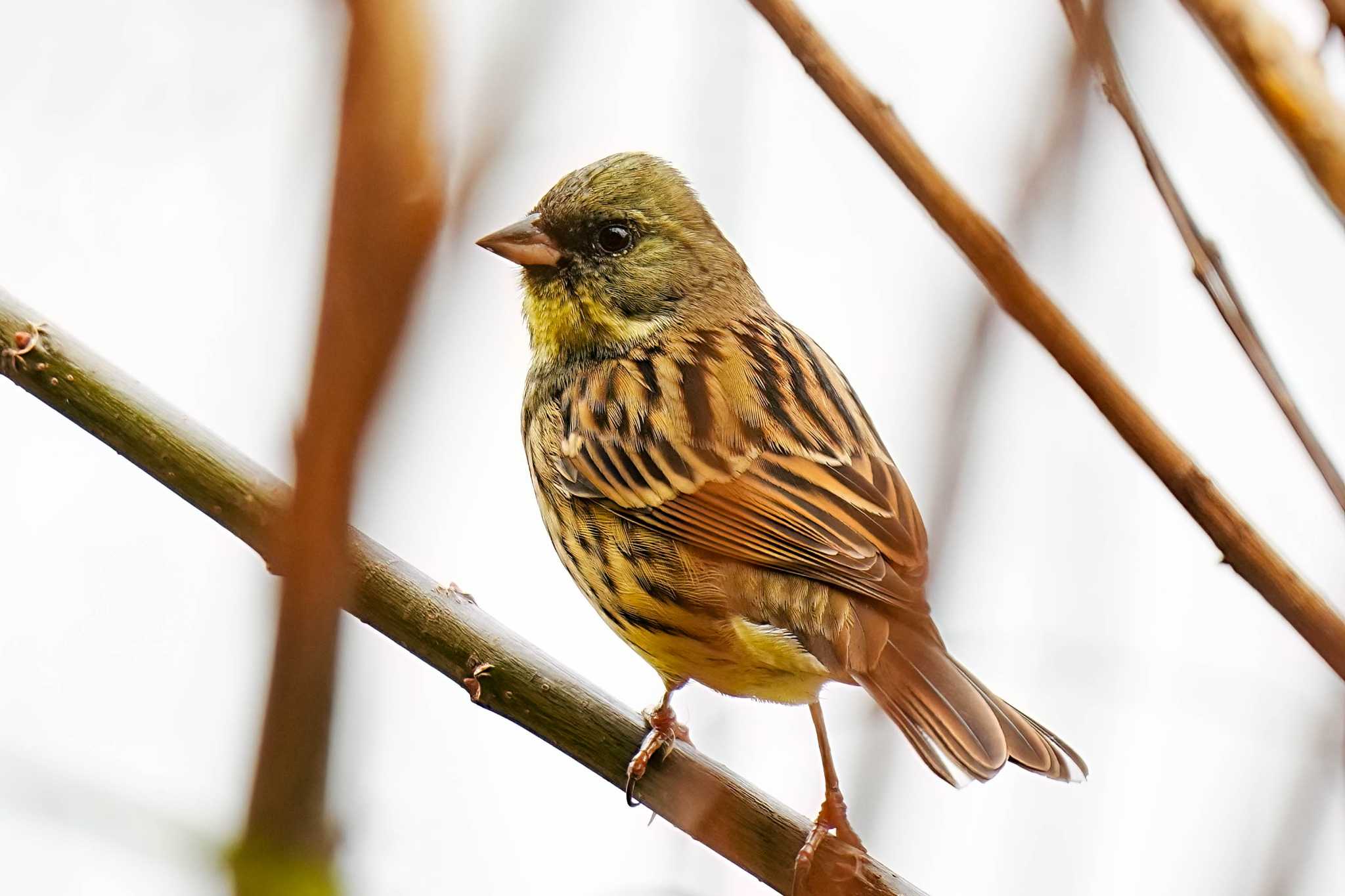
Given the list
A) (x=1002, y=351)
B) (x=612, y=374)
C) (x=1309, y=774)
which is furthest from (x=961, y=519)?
(x=612, y=374)

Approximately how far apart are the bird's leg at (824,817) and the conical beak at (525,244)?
166cm

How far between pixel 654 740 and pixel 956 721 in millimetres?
770

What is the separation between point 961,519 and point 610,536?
2465 millimetres

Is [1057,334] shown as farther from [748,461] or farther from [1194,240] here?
[748,461]

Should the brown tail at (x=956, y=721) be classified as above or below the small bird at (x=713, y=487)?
below

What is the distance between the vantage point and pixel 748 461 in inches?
167

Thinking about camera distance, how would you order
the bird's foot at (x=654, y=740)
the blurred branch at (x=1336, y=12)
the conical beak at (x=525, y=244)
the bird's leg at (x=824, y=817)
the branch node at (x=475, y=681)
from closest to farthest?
the blurred branch at (x=1336, y=12) → the branch node at (x=475, y=681) → the bird's leg at (x=824, y=817) → the bird's foot at (x=654, y=740) → the conical beak at (x=525, y=244)

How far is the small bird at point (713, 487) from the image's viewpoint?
3.57 metres

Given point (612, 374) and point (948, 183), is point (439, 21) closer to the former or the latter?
point (948, 183)

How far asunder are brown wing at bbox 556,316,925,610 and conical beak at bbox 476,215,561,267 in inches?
16.1

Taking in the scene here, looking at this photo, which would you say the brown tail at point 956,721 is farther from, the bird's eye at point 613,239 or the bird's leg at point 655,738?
the bird's eye at point 613,239

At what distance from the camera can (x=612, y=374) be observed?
15.0ft

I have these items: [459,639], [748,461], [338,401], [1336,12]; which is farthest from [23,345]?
[1336,12]

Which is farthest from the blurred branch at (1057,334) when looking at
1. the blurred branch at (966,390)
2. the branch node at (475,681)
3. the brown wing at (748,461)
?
the brown wing at (748,461)
